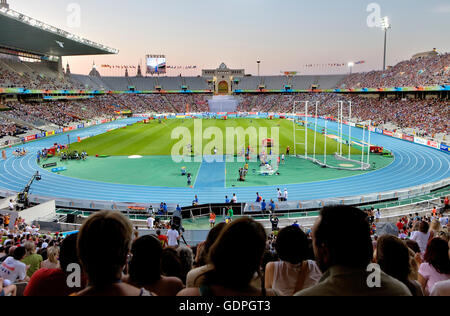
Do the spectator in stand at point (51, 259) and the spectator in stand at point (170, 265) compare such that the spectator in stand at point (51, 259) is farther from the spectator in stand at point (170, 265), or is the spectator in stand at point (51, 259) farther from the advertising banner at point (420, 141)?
the advertising banner at point (420, 141)

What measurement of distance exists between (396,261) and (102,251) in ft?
9.38

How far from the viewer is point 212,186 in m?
26.2

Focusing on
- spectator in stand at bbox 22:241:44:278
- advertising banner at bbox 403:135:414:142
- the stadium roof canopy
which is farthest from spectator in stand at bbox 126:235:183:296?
the stadium roof canopy

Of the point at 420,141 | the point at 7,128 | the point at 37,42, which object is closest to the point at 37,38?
the point at 37,42

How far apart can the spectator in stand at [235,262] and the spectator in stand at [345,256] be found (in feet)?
1.29

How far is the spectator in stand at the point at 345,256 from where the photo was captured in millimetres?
2363

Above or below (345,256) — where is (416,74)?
above

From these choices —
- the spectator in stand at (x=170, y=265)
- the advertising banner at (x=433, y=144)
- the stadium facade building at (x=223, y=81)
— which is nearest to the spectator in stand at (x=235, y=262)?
the spectator in stand at (x=170, y=265)

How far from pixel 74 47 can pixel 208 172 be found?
5751 cm

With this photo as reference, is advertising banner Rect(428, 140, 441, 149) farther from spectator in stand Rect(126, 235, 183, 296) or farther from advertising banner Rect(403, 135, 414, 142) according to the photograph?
spectator in stand Rect(126, 235, 183, 296)

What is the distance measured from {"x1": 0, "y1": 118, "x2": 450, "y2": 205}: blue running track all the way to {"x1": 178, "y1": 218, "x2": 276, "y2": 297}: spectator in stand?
20553mm

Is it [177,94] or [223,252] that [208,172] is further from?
[177,94]

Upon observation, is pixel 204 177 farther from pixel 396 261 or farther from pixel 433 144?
pixel 433 144

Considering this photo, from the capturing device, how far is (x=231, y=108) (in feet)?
370
